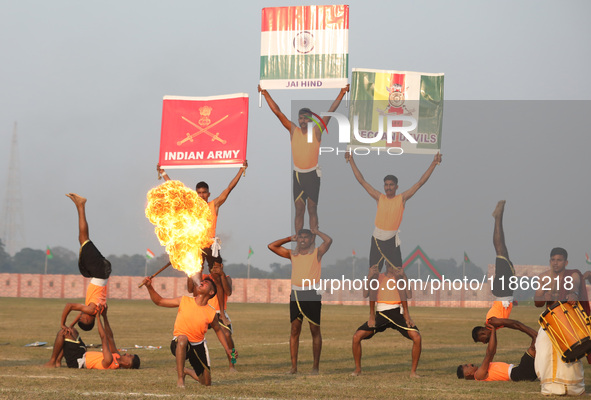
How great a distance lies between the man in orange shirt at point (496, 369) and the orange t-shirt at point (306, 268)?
3746 mm

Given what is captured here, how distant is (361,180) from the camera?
1814 centimetres

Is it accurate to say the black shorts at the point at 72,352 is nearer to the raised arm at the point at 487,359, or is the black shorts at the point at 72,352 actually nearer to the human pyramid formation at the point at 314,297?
the human pyramid formation at the point at 314,297

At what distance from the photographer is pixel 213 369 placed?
17.0 metres

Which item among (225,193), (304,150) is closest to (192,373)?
(225,193)

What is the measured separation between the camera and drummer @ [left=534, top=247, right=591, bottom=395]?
12.7 metres

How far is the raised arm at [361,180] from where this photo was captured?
17.8 metres

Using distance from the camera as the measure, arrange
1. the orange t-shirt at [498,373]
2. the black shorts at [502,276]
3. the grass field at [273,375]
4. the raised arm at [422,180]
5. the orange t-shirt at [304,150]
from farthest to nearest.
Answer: the orange t-shirt at [304,150], the raised arm at [422,180], the black shorts at [502,276], the orange t-shirt at [498,373], the grass field at [273,375]

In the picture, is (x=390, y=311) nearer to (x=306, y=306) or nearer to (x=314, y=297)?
(x=314, y=297)

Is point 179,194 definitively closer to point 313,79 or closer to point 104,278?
point 104,278

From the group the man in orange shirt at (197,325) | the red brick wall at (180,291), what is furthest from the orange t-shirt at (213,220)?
the red brick wall at (180,291)

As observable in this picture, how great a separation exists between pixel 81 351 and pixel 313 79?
8423 mm

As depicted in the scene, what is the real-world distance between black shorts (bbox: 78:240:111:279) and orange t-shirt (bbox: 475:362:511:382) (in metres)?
8.78

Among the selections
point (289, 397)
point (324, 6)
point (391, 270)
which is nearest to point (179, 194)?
point (289, 397)

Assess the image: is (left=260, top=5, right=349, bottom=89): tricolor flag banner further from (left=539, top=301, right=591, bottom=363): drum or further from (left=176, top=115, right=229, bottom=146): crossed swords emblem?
(left=539, top=301, right=591, bottom=363): drum
